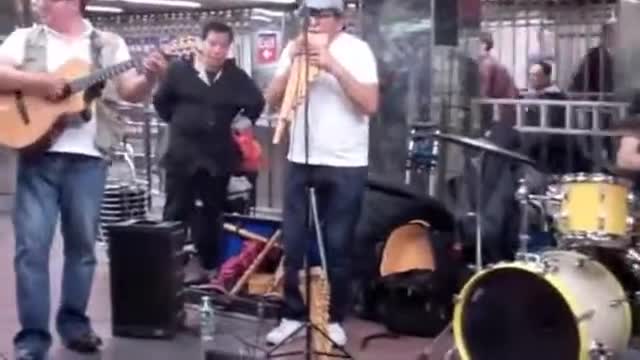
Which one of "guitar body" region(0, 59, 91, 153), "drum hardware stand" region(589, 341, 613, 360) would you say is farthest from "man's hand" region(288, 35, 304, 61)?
"drum hardware stand" region(589, 341, 613, 360)

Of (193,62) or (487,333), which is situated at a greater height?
(193,62)

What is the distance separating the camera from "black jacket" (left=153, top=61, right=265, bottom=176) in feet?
25.3

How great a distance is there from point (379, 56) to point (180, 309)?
2.14 m

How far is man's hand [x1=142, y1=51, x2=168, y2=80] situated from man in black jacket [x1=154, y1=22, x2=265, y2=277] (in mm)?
2096

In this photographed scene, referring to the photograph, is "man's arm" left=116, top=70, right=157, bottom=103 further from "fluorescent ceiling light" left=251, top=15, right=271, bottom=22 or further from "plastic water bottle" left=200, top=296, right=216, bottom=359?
"fluorescent ceiling light" left=251, top=15, right=271, bottom=22

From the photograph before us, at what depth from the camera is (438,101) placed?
748cm

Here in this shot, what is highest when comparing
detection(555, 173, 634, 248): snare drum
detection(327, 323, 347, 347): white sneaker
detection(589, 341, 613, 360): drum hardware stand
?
detection(555, 173, 634, 248): snare drum

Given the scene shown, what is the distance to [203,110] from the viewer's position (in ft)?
25.4

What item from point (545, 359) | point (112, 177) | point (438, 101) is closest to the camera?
point (545, 359)

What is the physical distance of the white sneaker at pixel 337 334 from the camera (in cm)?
Result: 585

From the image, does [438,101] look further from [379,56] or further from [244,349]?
[244,349]

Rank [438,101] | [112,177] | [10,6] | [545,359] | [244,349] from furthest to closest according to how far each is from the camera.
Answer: [10,6] < [112,177] < [438,101] < [244,349] < [545,359]

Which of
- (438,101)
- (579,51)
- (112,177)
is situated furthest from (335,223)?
(579,51)

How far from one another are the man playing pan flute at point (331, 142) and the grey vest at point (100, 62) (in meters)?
0.75
